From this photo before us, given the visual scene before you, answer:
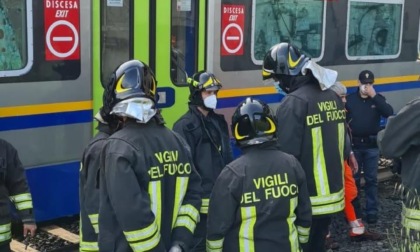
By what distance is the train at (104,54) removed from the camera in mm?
4832

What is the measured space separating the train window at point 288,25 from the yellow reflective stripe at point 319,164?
250 cm

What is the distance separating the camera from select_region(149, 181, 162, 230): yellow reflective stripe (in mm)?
2957

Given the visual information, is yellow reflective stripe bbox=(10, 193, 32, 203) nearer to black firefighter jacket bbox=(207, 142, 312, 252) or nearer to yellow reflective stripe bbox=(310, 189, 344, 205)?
black firefighter jacket bbox=(207, 142, 312, 252)

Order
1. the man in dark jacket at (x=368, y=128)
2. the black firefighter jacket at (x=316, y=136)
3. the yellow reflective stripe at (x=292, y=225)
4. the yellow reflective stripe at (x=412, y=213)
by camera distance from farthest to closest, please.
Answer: the man in dark jacket at (x=368, y=128) < the black firefighter jacket at (x=316, y=136) < the yellow reflective stripe at (x=412, y=213) < the yellow reflective stripe at (x=292, y=225)

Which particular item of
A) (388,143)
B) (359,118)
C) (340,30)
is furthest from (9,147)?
(340,30)

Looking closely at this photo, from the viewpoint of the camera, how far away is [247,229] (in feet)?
10.6

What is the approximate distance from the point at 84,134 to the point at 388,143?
275 cm

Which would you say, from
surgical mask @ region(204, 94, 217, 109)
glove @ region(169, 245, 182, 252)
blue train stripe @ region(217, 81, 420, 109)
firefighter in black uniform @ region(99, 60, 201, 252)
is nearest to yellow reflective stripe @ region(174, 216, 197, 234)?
firefighter in black uniform @ region(99, 60, 201, 252)

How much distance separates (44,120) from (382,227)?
11.5ft

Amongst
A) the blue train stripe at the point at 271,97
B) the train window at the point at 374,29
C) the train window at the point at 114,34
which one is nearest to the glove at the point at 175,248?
the train window at the point at 114,34

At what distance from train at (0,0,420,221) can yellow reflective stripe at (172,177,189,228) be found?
2.12 meters

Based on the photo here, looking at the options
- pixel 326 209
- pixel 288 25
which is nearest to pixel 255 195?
pixel 326 209

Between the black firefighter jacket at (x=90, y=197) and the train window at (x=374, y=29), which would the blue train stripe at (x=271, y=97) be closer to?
the train window at (x=374, y=29)

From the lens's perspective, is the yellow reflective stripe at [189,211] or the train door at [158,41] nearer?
the yellow reflective stripe at [189,211]
